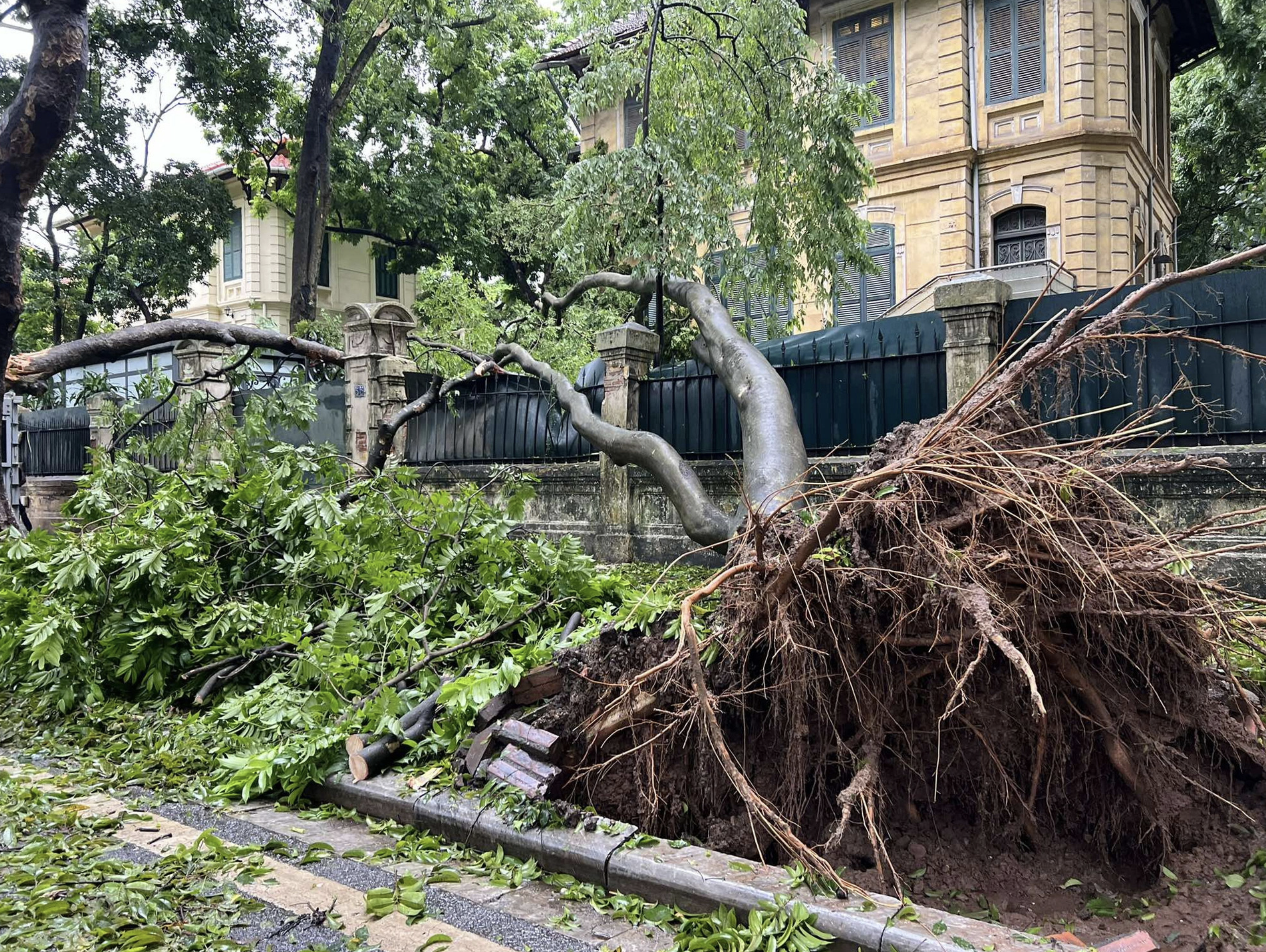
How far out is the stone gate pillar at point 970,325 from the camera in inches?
325

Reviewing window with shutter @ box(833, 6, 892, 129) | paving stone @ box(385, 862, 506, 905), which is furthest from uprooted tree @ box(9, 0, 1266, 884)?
window with shutter @ box(833, 6, 892, 129)

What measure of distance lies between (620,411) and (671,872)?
7710 millimetres

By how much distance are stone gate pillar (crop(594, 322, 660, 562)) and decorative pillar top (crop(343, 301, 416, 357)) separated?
3855 mm

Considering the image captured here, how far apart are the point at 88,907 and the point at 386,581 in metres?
2.61

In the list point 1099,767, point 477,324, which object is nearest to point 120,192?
point 477,324

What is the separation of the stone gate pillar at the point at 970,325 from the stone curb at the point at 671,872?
600 cm

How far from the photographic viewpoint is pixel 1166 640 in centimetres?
349

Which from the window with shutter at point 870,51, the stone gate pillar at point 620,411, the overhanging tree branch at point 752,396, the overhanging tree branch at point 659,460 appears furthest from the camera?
the window with shutter at point 870,51

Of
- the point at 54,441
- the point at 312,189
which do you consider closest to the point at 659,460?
the point at 312,189

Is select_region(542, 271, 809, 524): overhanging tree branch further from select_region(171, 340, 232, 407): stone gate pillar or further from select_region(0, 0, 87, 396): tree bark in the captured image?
select_region(171, 340, 232, 407): stone gate pillar

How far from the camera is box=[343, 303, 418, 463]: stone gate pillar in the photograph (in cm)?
1307

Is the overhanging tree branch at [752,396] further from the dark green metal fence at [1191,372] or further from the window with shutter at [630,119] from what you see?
the window with shutter at [630,119]

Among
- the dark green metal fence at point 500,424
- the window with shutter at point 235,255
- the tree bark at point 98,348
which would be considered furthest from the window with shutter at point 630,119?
the window with shutter at point 235,255

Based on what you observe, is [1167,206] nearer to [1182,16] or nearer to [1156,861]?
[1182,16]
